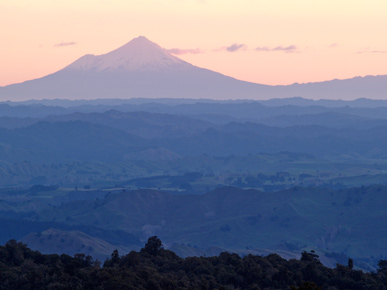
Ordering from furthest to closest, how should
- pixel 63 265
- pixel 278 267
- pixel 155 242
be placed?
1. pixel 155 242
2. pixel 278 267
3. pixel 63 265

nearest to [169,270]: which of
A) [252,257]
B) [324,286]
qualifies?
[252,257]

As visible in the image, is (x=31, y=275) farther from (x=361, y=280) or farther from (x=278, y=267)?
(x=361, y=280)

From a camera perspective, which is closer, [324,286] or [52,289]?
[52,289]

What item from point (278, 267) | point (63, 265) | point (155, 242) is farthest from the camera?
point (155, 242)

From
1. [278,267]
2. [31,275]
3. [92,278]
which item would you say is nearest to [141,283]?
[92,278]

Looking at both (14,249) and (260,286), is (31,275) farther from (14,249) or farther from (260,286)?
(260,286)

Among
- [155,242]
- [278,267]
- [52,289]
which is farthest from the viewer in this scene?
[155,242]
